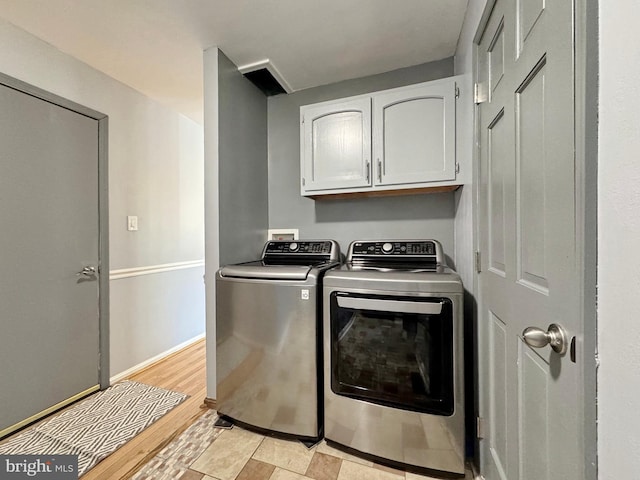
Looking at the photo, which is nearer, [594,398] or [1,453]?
[594,398]

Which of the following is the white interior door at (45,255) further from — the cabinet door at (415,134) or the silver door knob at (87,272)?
the cabinet door at (415,134)

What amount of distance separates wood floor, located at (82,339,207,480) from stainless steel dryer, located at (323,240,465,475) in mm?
945

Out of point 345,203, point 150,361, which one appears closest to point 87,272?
point 150,361

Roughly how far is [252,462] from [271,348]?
1.80 feet

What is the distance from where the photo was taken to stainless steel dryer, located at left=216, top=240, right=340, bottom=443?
1.44 m

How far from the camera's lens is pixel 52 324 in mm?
1738

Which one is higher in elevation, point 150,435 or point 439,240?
point 439,240

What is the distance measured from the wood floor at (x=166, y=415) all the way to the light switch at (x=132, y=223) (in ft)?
4.04

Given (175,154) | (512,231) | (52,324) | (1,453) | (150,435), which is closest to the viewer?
(512,231)

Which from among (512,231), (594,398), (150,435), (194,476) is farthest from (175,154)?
(594,398)

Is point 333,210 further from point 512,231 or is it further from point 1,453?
point 1,453

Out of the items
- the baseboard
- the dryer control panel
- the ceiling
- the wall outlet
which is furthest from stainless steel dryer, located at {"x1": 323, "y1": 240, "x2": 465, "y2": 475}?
the baseboard

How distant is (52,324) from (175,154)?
5.71 feet
